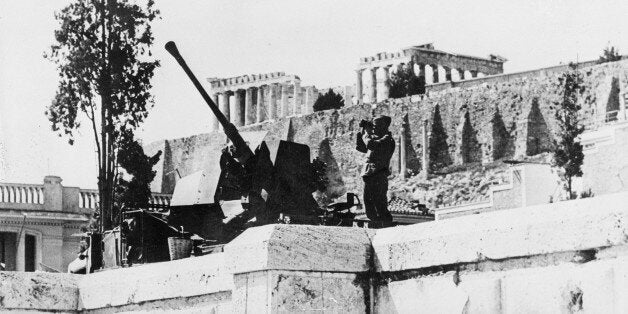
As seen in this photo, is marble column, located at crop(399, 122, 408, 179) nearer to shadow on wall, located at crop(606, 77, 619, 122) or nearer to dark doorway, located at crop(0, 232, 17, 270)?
shadow on wall, located at crop(606, 77, 619, 122)

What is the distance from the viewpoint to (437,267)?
6.63 meters

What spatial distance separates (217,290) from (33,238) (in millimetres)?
36681

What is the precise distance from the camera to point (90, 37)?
85.3ft

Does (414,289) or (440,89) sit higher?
(440,89)

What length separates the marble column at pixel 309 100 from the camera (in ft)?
362

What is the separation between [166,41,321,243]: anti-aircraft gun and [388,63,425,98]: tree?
89.6m

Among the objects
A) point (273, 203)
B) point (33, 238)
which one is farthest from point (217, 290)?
point (33, 238)

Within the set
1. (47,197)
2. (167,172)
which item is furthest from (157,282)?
(167,172)

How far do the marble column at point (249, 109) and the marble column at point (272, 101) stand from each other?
1.50 metres

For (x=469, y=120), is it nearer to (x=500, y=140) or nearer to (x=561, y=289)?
(x=500, y=140)

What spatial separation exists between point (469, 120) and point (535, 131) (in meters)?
6.68

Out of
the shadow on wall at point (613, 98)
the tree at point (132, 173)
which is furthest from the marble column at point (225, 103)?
the tree at point (132, 173)

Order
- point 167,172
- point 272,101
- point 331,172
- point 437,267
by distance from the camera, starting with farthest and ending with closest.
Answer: point 272,101 → point 167,172 → point 331,172 → point 437,267

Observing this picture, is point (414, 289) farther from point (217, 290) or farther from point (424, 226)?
point (217, 290)
